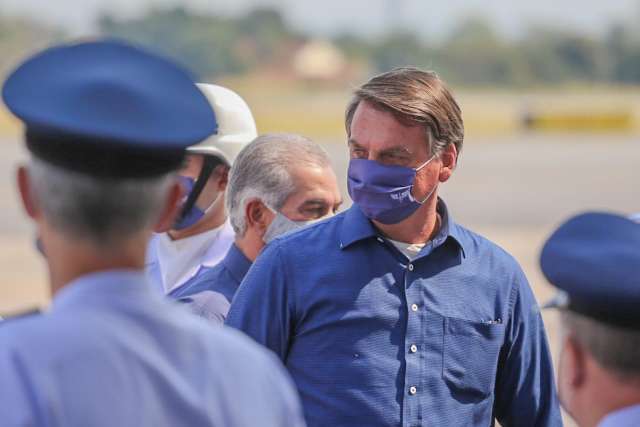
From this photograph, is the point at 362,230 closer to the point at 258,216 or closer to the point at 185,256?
the point at 258,216

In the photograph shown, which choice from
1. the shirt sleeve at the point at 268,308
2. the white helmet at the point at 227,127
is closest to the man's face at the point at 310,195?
the white helmet at the point at 227,127

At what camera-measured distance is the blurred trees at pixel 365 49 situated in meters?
102

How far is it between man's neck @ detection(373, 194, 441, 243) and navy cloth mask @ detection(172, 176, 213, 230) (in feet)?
3.84

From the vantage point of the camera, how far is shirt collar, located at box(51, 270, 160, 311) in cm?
198

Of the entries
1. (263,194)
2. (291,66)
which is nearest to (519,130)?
(263,194)

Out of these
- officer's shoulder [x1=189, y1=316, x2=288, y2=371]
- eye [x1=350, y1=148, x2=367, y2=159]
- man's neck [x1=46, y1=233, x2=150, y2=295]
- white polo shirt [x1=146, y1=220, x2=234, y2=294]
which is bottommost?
white polo shirt [x1=146, y1=220, x2=234, y2=294]

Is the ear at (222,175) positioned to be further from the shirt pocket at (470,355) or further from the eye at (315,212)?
the shirt pocket at (470,355)

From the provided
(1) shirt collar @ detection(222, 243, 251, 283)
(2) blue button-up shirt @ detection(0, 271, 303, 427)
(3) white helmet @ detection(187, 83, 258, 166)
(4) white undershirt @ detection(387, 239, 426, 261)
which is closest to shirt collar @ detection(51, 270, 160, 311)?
(2) blue button-up shirt @ detection(0, 271, 303, 427)

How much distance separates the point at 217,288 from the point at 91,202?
2.30 meters

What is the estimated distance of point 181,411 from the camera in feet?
6.52

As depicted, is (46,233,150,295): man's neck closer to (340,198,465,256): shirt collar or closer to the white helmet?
(340,198,465,256): shirt collar

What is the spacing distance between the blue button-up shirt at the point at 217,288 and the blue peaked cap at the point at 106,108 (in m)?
2.11

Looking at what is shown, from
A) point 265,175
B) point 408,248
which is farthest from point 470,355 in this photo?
point 265,175

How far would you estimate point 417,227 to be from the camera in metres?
3.89
